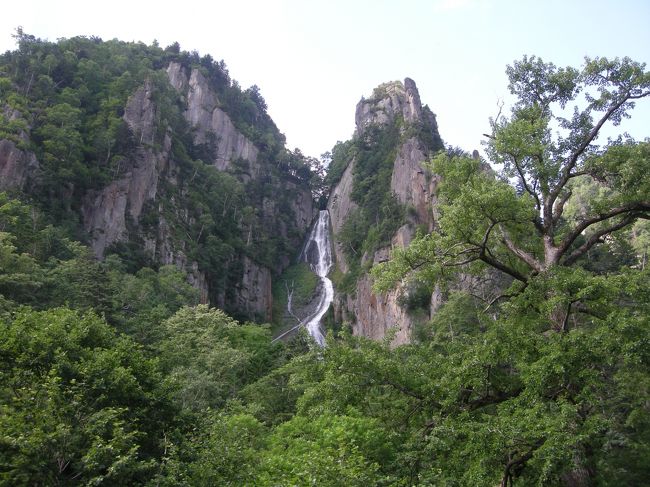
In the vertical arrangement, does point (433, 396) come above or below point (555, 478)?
above

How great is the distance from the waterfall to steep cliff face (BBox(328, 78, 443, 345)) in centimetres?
237

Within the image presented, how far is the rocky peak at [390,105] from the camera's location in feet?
221

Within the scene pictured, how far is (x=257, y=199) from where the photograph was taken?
3022 inches

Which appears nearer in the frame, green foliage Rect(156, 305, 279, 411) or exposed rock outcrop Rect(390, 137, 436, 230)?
green foliage Rect(156, 305, 279, 411)

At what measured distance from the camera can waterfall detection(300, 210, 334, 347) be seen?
58066 mm

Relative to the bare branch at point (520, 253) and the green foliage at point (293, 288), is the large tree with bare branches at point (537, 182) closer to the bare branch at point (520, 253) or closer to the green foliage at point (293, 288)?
the bare branch at point (520, 253)

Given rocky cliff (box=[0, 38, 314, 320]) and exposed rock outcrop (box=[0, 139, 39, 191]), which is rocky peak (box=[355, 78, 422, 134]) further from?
exposed rock outcrop (box=[0, 139, 39, 191])

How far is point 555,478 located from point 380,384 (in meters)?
3.33

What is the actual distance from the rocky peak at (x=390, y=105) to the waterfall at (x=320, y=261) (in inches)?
674

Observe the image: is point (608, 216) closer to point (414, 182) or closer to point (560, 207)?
point (560, 207)

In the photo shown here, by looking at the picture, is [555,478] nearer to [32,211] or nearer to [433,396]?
[433,396]

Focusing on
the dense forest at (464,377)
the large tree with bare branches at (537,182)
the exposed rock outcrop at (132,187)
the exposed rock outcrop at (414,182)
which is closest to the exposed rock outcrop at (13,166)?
the exposed rock outcrop at (132,187)

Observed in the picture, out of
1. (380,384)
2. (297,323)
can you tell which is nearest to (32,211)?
(297,323)

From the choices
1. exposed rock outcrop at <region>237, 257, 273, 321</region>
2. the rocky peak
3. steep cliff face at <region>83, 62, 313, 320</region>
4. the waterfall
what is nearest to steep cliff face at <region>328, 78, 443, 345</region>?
the rocky peak
